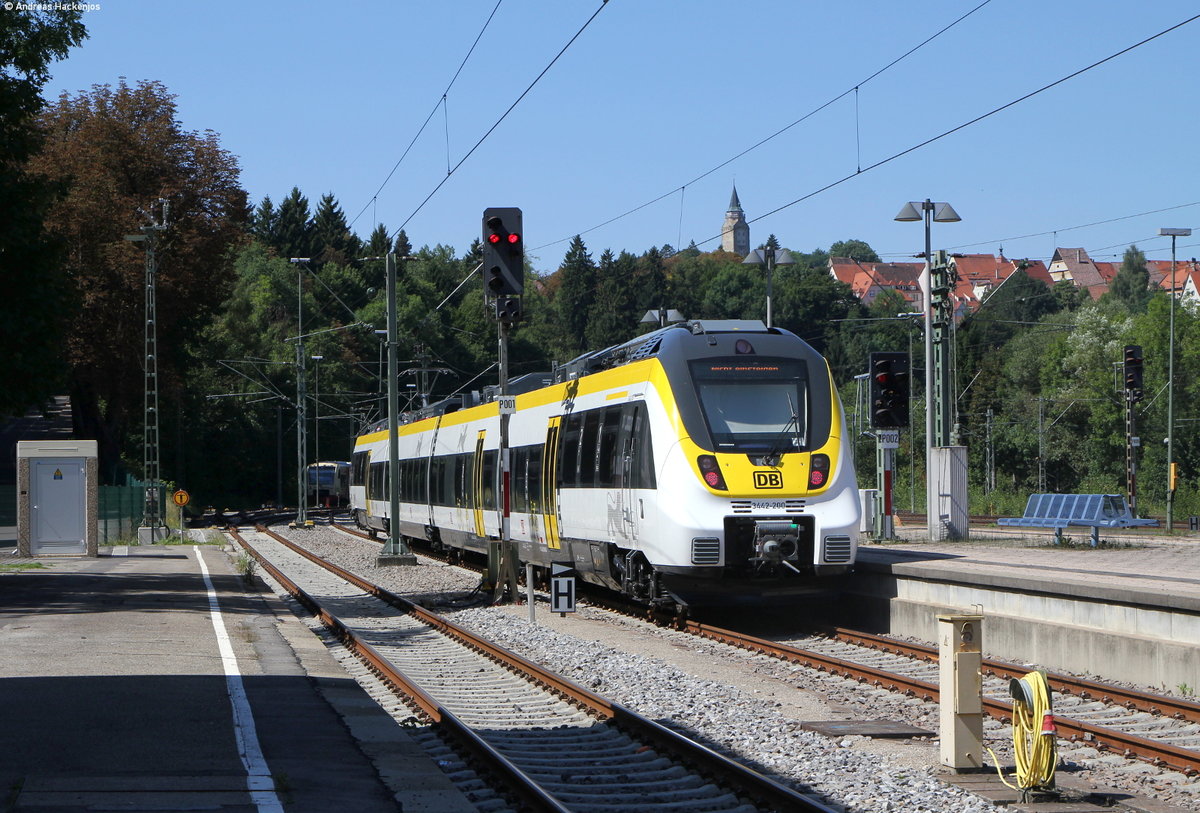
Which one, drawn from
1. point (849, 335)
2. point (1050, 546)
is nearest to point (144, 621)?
point (1050, 546)

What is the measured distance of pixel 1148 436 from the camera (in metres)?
77.8

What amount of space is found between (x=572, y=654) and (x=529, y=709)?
10.1ft

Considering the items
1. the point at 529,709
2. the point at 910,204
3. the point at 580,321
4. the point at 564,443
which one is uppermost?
the point at 580,321

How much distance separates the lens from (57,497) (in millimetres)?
32500

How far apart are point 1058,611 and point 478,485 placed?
1585 cm

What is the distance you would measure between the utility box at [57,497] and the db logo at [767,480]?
19.8 meters

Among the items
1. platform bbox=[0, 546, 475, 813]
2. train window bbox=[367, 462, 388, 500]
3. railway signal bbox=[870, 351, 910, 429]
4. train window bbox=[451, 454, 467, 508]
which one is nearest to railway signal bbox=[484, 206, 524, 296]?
platform bbox=[0, 546, 475, 813]

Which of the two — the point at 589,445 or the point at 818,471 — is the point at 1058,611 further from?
the point at 589,445

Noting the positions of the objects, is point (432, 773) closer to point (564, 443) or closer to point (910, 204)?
point (564, 443)

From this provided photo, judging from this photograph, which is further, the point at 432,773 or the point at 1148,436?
the point at 1148,436

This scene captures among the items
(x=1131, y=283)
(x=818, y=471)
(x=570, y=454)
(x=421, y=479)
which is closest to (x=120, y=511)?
(x=421, y=479)

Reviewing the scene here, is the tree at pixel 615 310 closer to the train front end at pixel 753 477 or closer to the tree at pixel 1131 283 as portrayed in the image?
the tree at pixel 1131 283

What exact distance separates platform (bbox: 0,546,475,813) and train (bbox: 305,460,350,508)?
67.4 m

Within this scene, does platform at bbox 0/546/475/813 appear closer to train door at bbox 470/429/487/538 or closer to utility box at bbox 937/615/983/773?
utility box at bbox 937/615/983/773
